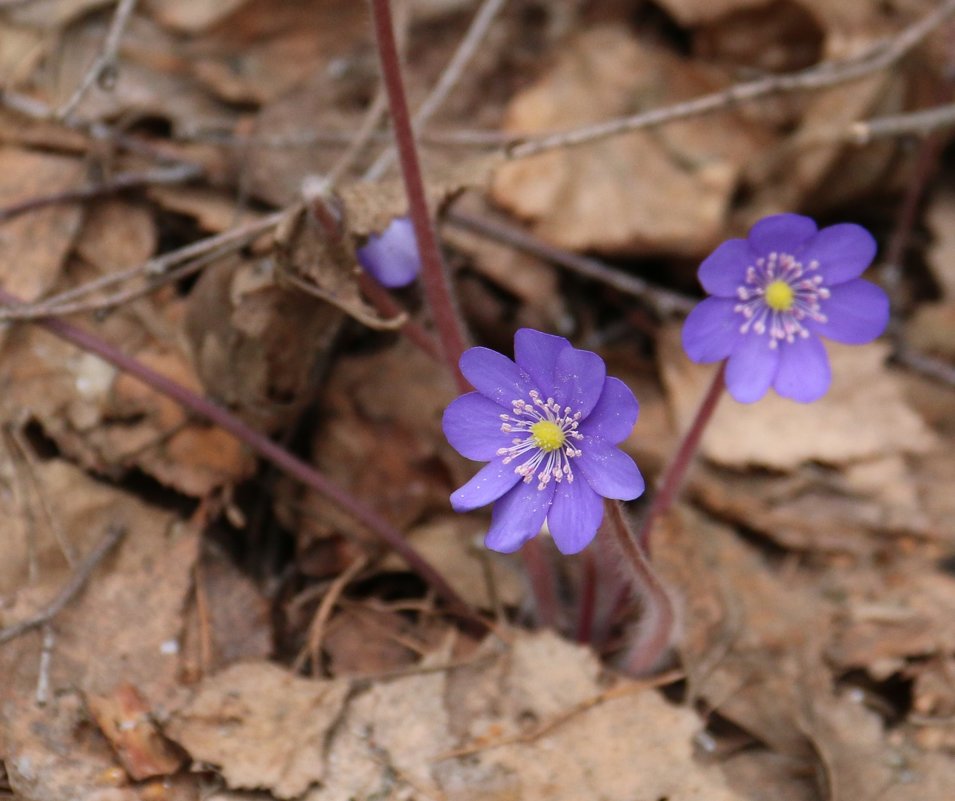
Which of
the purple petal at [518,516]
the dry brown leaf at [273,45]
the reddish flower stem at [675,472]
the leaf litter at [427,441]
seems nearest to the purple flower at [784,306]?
the reddish flower stem at [675,472]

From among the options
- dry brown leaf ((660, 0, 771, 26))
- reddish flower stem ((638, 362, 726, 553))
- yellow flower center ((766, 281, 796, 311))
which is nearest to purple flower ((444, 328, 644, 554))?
reddish flower stem ((638, 362, 726, 553))

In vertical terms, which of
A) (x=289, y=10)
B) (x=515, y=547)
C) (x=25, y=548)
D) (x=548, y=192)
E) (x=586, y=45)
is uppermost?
(x=586, y=45)

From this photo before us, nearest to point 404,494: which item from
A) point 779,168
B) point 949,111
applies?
point 779,168

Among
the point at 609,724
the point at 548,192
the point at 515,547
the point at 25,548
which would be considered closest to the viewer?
the point at 515,547

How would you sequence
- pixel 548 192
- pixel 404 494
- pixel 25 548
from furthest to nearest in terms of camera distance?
pixel 548 192 < pixel 404 494 < pixel 25 548

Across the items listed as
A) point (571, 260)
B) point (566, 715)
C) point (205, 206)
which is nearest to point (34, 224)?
point (205, 206)

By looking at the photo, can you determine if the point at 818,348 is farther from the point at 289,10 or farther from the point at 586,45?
the point at 289,10

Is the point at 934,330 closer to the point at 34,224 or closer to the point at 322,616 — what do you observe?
the point at 322,616
